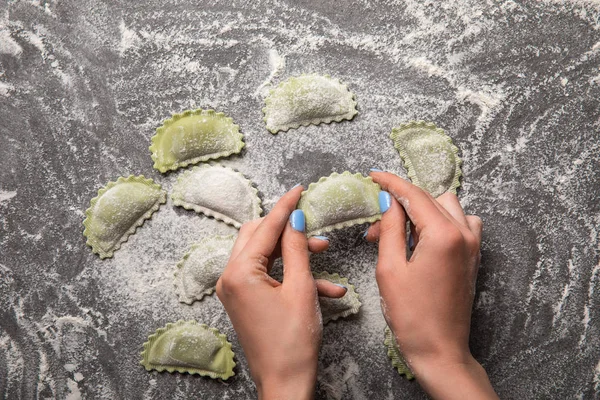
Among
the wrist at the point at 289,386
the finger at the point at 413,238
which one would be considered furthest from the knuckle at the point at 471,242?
the wrist at the point at 289,386

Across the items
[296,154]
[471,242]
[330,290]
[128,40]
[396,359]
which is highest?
[128,40]

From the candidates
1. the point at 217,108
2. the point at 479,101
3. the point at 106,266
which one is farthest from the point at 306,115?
the point at 106,266

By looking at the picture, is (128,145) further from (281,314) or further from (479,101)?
(479,101)

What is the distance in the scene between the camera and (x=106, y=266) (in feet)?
→ 5.08

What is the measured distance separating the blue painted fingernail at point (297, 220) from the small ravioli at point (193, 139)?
0.32m

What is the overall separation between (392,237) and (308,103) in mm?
505

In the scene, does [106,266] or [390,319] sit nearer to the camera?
[390,319]

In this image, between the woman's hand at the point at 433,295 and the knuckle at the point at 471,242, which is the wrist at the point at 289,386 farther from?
the knuckle at the point at 471,242

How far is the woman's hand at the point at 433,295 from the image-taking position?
120 cm

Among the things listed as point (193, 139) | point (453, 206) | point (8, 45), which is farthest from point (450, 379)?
point (8, 45)

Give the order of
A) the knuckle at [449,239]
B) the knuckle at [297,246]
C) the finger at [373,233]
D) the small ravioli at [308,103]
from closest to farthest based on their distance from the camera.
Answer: the knuckle at [449,239] < the knuckle at [297,246] < the finger at [373,233] < the small ravioli at [308,103]

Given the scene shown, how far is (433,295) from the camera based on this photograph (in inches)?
47.5

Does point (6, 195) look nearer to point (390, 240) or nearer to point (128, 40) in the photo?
point (128, 40)

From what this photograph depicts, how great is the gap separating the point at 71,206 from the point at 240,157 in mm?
536
